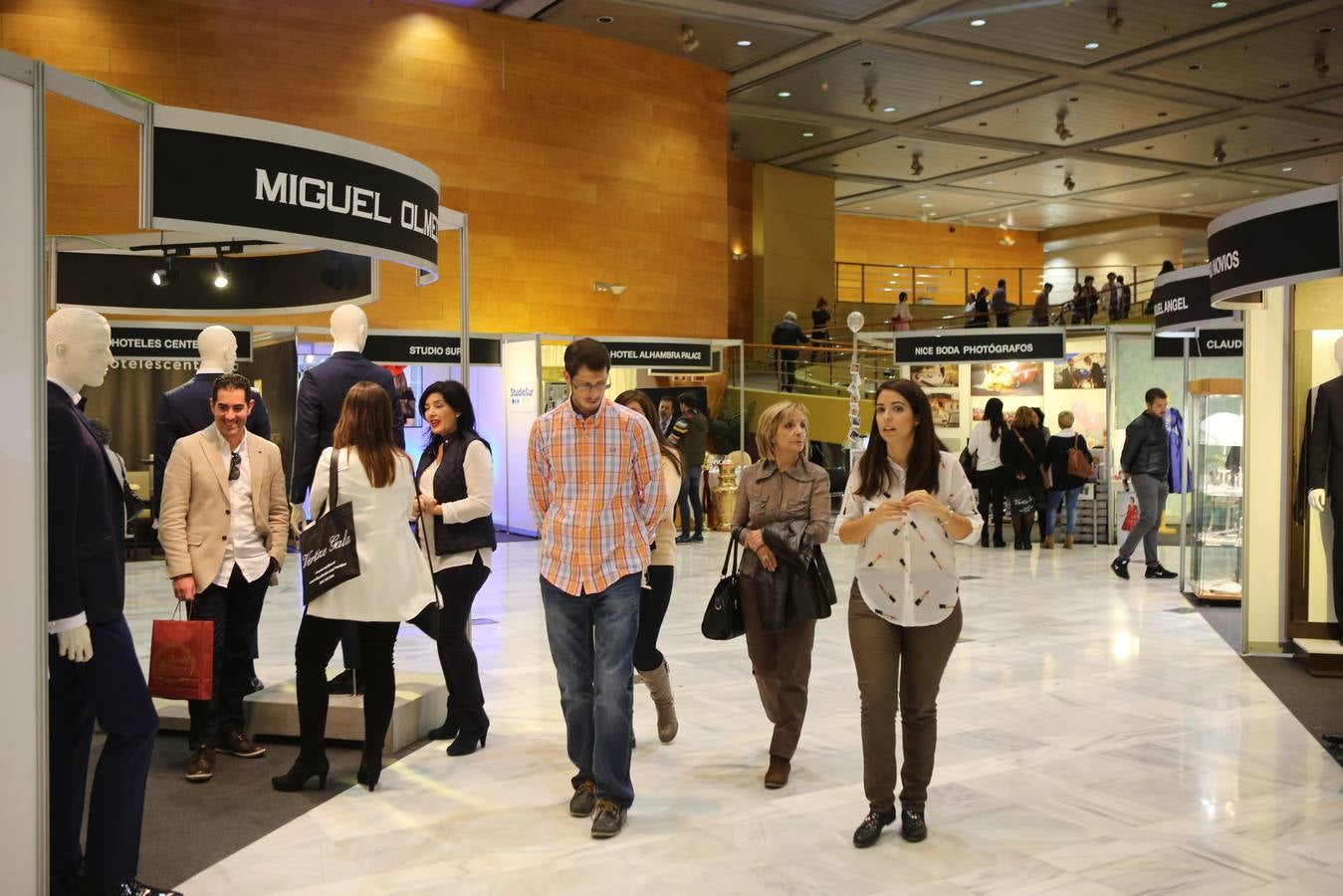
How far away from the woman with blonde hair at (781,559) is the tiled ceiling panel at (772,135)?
18.0 m

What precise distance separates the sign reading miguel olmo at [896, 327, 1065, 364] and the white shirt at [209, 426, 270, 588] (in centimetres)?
1058

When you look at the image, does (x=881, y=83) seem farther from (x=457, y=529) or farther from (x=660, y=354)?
(x=457, y=529)

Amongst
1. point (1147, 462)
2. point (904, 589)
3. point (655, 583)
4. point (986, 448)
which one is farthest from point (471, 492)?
point (986, 448)

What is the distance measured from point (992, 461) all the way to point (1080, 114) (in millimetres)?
10644

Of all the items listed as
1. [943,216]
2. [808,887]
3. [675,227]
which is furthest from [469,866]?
[943,216]

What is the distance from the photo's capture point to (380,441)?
4.30 metres

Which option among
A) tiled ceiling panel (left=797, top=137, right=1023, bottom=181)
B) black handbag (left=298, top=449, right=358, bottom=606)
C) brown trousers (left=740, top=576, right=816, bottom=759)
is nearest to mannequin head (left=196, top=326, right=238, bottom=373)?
black handbag (left=298, top=449, right=358, bottom=606)

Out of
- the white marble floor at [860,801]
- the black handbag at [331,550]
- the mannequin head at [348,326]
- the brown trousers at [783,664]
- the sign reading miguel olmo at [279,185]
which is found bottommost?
the white marble floor at [860,801]

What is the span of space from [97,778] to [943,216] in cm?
3077

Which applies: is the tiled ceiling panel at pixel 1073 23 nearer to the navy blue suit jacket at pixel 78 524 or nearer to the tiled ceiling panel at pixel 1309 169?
the tiled ceiling panel at pixel 1309 169

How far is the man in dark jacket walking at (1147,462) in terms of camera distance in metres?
10.4

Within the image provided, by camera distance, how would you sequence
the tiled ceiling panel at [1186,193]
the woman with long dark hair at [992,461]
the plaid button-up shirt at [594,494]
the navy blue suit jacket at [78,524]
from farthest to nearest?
the tiled ceiling panel at [1186,193]
the woman with long dark hair at [992,461]
the plaid button-up shirt at [594,494]
the navy blue suit jacket at [78,524]

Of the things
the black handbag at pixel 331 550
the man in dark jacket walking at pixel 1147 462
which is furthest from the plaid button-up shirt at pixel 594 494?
the man in dark jacket walking at pixel 1147 462

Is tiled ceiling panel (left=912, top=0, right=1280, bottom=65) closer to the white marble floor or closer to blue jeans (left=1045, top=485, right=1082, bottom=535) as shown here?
blue jeans (left=1045, top=485, right=1082, bottom=535)
